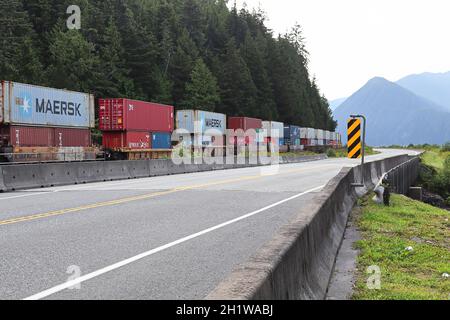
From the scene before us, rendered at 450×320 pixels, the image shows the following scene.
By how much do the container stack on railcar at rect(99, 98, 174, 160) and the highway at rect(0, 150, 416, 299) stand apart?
20.8 meters

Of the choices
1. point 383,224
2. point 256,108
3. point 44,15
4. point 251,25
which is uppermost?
point 251,25

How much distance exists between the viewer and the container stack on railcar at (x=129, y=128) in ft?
117

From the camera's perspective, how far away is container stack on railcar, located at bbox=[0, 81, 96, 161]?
27.6 m

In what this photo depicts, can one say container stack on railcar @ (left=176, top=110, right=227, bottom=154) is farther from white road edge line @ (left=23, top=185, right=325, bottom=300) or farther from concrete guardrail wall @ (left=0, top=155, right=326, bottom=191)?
white road edge line @ (left=23, top=185, right=325, bottom=300)

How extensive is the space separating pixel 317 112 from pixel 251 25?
95.9 ft

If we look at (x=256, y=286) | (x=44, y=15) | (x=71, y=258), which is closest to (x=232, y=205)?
(x=71, y=258)

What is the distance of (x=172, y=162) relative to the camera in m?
28.8

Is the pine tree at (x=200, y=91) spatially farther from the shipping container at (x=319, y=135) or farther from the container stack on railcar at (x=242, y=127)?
the container stack on railcar at (x=242, y=127)

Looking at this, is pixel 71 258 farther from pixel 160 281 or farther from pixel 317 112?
pixel 317 112

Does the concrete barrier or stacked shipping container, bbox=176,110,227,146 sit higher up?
stacked shipping container, bbox=176,110,227,146

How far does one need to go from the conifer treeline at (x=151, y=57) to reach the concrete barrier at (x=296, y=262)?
55.7 m

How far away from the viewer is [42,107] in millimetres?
30344

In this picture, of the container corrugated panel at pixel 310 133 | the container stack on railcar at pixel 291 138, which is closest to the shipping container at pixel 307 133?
the container corrugated panel at pixel 310 133

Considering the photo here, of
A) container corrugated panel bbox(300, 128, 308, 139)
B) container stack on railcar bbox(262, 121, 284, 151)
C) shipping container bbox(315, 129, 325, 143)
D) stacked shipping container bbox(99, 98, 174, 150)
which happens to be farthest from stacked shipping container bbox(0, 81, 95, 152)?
shipping container bbox(315, 129, 325, 143)
